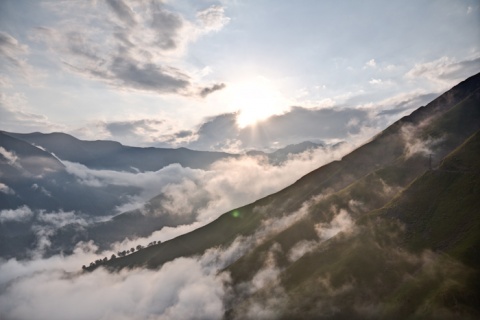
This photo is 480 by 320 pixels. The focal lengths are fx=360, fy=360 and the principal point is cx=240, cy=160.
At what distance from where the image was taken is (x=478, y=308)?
19638cm

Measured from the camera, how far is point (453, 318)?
7692 inches

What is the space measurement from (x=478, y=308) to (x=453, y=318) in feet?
49.6
